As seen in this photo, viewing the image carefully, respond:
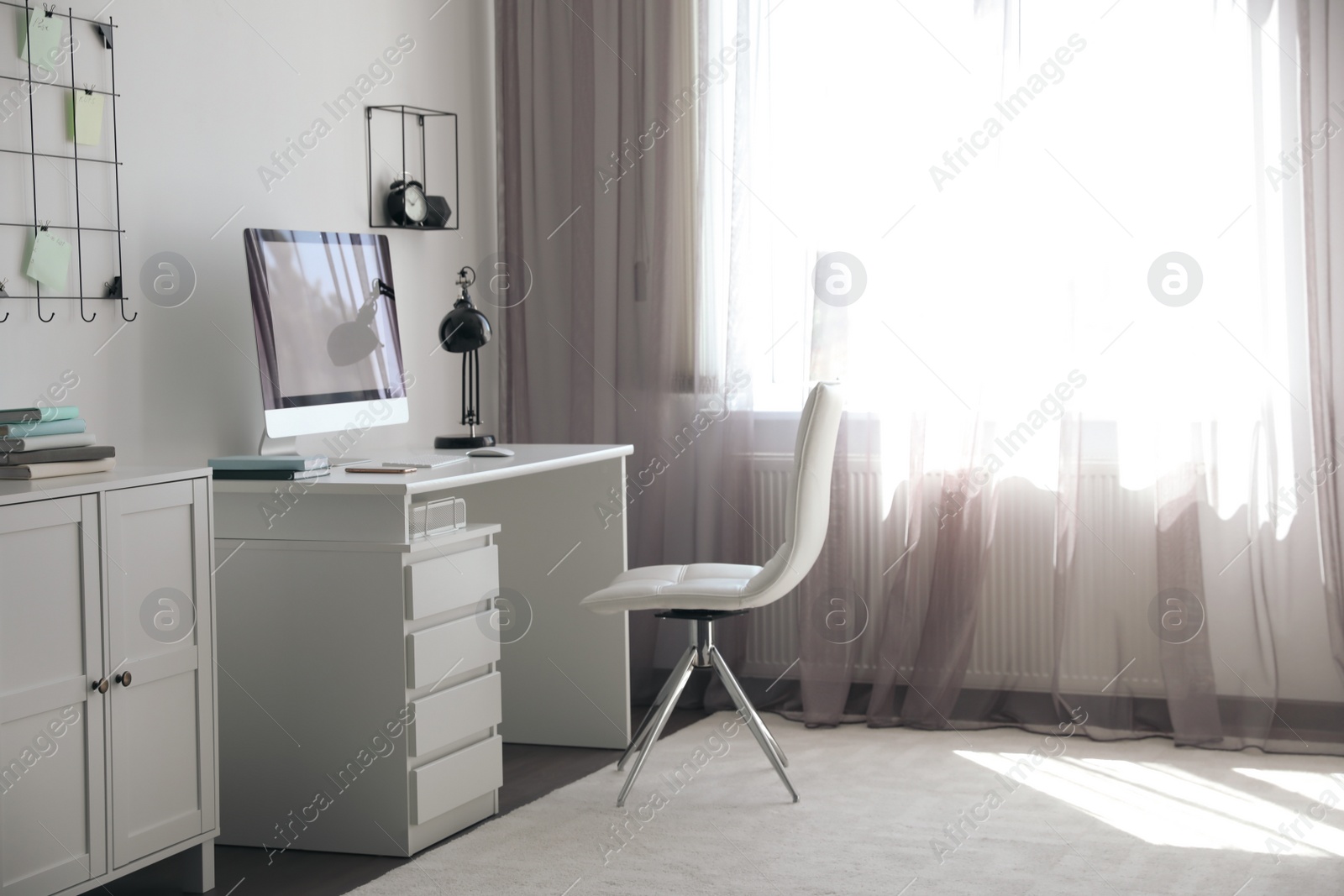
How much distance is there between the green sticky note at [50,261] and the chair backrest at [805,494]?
152 cm

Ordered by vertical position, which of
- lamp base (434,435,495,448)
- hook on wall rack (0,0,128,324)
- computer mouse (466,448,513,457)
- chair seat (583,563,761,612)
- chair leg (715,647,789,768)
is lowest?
chair leg (715,647,789,768)

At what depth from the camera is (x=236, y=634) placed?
9.01 ft

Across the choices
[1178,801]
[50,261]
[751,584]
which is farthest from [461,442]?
[1178,801]

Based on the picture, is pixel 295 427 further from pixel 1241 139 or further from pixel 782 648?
pixel 1241 139

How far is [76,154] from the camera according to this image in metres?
2.56

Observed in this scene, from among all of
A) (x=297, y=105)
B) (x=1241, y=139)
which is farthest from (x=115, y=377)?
(x=1241, y=139)

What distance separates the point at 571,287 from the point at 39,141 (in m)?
1.80

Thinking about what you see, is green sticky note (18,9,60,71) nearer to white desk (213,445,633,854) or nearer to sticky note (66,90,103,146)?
sticky note (66,90,103,146)

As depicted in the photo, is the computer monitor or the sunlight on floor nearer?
the sunlight on floor

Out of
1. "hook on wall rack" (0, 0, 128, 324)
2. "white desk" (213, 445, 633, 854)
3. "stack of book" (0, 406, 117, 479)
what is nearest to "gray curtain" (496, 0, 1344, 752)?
"white desk" (213, 445, 633, 854)

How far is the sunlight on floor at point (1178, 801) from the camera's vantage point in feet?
8.81

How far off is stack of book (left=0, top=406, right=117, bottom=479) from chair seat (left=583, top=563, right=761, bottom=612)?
1135mm

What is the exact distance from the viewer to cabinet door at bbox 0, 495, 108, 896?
207 centimetres

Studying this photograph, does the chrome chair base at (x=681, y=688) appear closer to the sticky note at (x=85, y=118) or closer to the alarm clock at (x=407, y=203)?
the alarm clock at (x=407, y=203)
